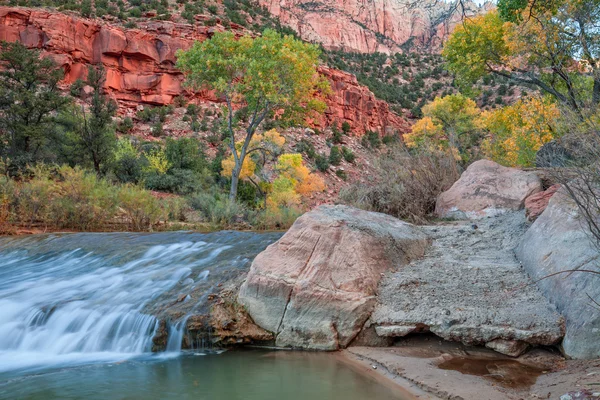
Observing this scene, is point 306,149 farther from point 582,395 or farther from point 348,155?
point 582,395

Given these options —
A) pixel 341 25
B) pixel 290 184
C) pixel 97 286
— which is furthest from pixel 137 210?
pixel 341 25

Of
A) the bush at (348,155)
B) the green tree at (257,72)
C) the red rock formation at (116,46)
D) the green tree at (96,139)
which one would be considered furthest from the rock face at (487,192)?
the red rock formation at (116,46)

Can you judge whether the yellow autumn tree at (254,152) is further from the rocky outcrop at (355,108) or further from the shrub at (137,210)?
the rocky outcrop at (355,108)

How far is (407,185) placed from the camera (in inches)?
374

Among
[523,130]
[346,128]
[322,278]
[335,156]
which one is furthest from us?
[346,128]

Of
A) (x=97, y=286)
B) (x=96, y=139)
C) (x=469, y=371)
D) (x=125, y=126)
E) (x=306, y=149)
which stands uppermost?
(x=125, y=126)

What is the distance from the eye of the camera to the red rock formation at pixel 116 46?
119 ft

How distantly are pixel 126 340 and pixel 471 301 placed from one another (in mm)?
3701

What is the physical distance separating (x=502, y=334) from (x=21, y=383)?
14.0 feet

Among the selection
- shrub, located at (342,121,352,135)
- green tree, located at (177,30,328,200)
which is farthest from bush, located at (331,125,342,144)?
green tree, located at (177,30,328,200)

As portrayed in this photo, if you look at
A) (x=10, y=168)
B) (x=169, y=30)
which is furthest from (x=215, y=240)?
(x=169, y=30)

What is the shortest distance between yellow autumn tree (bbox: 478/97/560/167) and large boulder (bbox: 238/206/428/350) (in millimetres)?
7502

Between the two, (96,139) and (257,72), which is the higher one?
(257,72)

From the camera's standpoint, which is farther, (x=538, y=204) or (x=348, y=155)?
(x=348, y=155)
